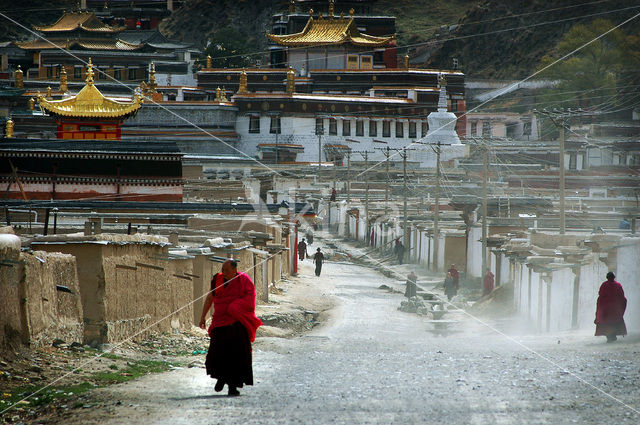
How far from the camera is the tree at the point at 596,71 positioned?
8150 cm

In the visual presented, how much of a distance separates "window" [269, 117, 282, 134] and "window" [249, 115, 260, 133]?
0.83m

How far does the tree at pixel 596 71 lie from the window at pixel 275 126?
887 inches

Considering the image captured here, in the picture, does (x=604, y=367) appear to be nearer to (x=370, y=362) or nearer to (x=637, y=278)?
(x=370, y=362)

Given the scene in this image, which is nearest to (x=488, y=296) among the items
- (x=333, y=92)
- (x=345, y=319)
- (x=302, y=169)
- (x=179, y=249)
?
(x=345, y=319)

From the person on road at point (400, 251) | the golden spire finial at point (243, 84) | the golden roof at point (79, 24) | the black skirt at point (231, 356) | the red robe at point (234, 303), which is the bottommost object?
the person on road at point (400, 251)

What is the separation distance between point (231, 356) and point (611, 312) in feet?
20.2

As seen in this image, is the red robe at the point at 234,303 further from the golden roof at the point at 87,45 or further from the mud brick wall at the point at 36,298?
the golden roof at the point at 87,45

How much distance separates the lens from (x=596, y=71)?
8381 centimetres

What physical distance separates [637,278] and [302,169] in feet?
151

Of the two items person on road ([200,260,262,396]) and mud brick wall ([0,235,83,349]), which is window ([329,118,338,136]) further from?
person on road ([200,260,262,396])

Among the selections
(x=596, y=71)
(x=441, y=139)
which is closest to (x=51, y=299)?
(x=441, y=139)

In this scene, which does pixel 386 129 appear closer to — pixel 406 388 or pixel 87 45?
pixel 87 45

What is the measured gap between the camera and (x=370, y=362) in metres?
12.6

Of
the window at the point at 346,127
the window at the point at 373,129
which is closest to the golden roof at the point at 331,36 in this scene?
the window at the point at 373,129
